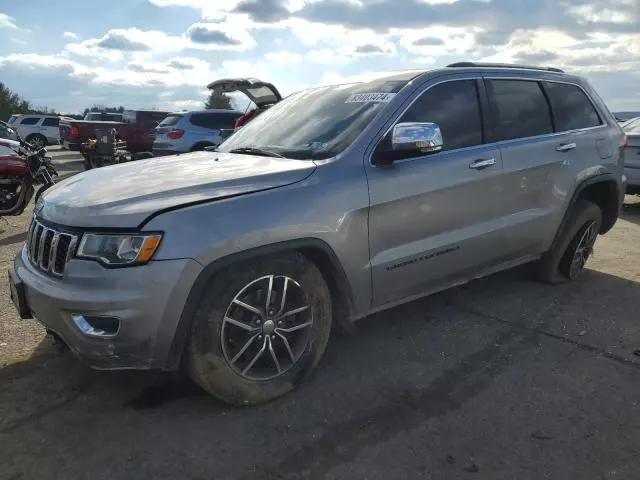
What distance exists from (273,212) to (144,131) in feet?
58.3

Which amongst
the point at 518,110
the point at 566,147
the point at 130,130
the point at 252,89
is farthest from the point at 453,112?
the point at 130,130

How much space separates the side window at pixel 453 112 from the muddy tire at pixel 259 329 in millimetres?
1314

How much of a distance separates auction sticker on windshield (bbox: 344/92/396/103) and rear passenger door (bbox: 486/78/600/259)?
0.99 metres

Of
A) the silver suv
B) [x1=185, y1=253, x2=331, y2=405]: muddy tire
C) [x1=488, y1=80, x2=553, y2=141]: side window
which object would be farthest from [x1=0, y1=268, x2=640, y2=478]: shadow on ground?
[x1=488, y1=80, x2=553, y2=141]: side window

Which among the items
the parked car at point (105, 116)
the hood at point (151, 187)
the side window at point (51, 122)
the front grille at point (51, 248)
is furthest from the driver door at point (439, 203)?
the side window at point (51, 122)

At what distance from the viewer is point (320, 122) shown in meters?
3.76

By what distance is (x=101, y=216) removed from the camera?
108 inches

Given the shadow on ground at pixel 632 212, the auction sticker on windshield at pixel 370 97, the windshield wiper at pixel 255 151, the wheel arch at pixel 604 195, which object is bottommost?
the shadow on ground at pixel 632 212

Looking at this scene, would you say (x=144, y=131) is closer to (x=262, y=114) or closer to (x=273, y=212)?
(x=262, y=114)

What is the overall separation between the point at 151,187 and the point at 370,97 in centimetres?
155

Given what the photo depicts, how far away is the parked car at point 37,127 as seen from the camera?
3069 centimetres

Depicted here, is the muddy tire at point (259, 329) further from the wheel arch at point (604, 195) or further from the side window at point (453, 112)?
the wheel arch at point (604, 195)

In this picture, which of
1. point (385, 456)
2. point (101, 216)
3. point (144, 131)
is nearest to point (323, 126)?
point (101, 216)

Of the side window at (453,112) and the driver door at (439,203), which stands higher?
the side window at (453,112)
